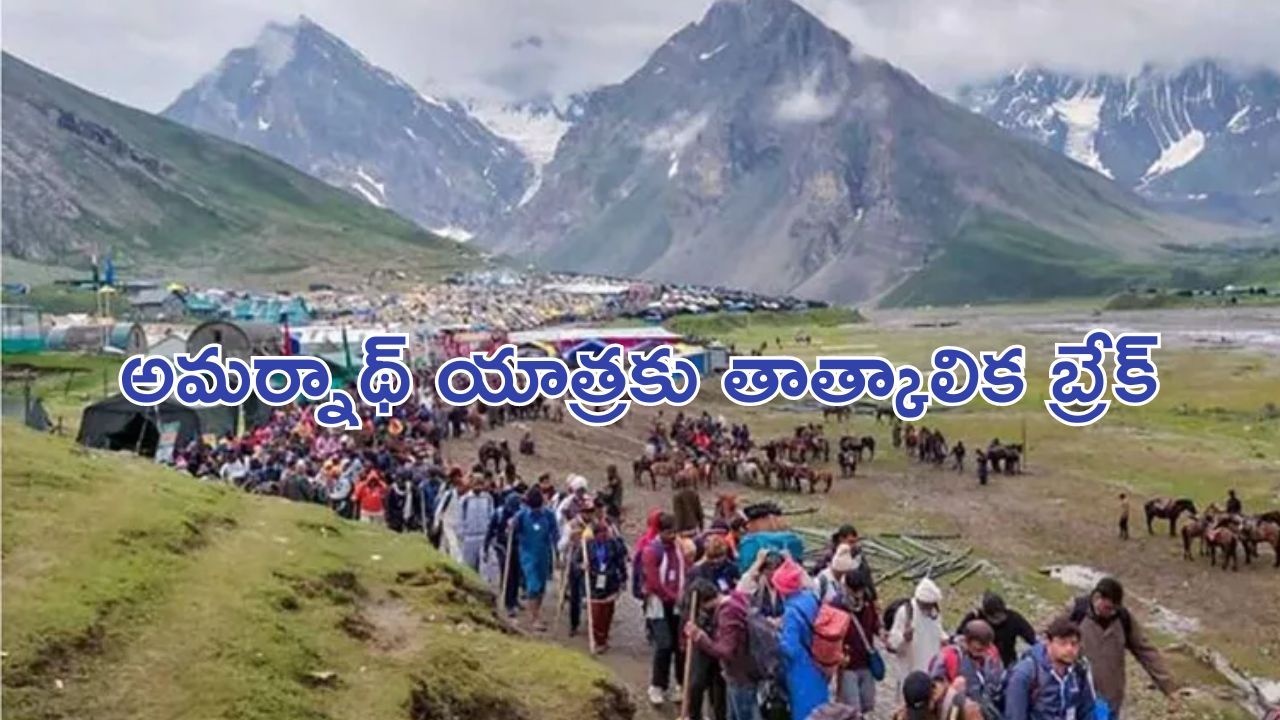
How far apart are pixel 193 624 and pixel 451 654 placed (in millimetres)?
3091

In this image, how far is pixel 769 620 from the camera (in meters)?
12.6

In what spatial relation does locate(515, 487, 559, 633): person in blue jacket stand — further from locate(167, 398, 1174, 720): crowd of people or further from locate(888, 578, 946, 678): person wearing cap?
locate(888, 578, 946, 678): person wearing cap

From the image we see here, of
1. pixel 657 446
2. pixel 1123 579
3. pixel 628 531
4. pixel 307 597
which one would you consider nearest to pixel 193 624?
pixel 307 597

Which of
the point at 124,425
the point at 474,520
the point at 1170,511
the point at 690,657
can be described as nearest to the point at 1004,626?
the point at 690,657

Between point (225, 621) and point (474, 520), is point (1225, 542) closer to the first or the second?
point (474, 520)

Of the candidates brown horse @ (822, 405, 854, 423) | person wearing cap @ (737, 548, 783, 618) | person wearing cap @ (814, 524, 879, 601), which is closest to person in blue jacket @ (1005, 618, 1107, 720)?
person wearing cap @ (814, 524, 879, 601)

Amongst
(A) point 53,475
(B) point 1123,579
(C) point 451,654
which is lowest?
(B) point 1123,579

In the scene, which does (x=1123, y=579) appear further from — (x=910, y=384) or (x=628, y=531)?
(x=910, y=384)

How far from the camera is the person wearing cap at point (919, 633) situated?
1253 centimetres

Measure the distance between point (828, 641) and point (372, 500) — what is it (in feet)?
52.6

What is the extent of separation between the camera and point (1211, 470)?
165 feet

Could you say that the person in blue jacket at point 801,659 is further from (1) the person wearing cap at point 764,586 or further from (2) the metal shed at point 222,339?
(2) the metal shed at point 222,339

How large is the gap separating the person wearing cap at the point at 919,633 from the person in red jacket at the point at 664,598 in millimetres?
3274

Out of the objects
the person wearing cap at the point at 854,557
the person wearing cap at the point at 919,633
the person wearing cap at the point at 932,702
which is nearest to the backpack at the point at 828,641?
the person wearing cap at the point at 919,633
